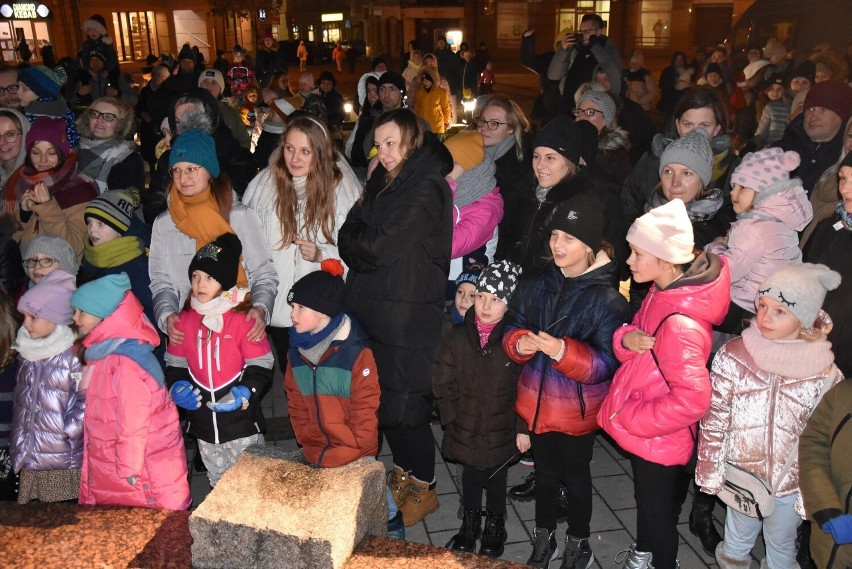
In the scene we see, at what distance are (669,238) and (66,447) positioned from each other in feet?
11.4

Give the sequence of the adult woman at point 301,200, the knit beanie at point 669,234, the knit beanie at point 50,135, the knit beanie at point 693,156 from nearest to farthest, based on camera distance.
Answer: the knit beanie at point 669,234, the knit beanie at point 693,156, the adult woman at point 301,200, the knit beanie at point 50,135

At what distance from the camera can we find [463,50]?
2391 cm

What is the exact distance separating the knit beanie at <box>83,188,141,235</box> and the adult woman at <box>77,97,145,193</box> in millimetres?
1192

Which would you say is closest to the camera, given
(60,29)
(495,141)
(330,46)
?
(495,141)

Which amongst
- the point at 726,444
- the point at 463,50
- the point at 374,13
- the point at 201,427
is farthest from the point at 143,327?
the point at 374,13

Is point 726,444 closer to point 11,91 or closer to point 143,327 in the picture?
point 143,327

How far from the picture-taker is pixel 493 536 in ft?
13.1

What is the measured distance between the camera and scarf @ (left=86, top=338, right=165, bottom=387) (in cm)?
365

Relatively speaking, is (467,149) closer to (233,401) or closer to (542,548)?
(233,401)

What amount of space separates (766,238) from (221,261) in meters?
3.07

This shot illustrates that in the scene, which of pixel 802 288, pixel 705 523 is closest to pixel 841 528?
pixel 802 288

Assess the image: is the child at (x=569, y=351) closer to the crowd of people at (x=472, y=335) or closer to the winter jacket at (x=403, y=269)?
the crowd of people at (x=472, y=335)

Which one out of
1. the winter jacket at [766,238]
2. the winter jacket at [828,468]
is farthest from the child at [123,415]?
the winter jacket at [766,238]

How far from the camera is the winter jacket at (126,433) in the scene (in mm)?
3568
